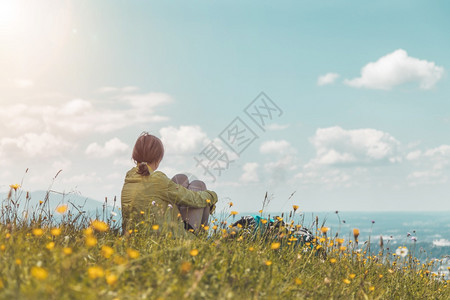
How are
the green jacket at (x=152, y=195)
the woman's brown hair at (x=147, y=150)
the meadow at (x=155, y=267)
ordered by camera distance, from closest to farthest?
the meadow at (x=155, y=267) < the green jacket at (x=152, y=195) < the woman's brown hair at (x=147, y=150)

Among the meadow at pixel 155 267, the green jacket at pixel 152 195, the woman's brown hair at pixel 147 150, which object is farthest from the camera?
the woman's brown hair at pixel 147 150

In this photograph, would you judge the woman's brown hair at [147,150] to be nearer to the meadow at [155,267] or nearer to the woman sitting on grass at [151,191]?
the woman sitting on grass at [151,191]

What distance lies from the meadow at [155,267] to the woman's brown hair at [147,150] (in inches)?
36.1

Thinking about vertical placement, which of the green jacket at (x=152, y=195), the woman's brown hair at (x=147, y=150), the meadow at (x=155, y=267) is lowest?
the meadow at (x=155, y=267)

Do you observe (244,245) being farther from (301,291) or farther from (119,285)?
(119,285)

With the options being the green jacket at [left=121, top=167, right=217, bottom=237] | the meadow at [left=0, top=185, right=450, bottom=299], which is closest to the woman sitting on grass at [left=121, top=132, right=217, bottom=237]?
the green jacket at [left=121, top=167, right=217, bottom=237]

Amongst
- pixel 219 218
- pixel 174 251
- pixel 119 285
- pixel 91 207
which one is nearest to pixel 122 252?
pixel 174 251

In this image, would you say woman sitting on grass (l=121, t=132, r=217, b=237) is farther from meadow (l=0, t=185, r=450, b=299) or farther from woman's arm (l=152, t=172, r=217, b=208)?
meadow (l=0, t=185, r=450, b=299)

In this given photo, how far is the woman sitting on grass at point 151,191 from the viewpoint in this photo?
5.35 meters

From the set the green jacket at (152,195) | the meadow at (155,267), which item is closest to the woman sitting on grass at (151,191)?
the green jacket at (152,195)

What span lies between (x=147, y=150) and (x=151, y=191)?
54cm

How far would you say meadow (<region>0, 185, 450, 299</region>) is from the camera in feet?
8.85

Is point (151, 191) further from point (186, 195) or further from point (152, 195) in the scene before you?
point (186, 195)

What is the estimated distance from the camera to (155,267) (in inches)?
129
